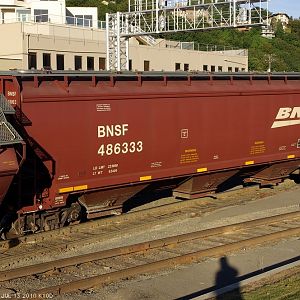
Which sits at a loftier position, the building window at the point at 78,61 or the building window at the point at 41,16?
the building window at the point at 41,16

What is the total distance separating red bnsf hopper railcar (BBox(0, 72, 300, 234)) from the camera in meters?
10.7

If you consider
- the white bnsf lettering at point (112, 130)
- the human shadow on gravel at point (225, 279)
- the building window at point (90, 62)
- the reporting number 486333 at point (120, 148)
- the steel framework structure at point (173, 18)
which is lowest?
the human shadow on gravel at point (225, 279)

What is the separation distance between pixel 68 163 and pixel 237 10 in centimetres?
2188

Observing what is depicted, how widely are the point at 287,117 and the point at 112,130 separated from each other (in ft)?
21.8

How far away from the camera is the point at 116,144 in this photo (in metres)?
11.9

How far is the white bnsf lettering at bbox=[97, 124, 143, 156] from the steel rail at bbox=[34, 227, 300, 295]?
3276mm

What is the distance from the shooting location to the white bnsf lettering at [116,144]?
38.2ft

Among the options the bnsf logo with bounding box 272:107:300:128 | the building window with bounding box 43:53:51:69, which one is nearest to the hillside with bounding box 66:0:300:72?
the building window with bounding box 43:53:51:69

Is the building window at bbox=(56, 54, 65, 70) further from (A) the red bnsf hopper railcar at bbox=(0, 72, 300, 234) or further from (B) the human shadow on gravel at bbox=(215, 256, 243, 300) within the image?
(B) the human shadow on gravel at bbox=(215, 256, 243, 300)

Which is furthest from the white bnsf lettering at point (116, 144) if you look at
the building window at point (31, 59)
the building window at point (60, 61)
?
the building window at point (60, 61)

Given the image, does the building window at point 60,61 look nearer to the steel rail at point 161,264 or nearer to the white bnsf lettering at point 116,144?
the white bnsf lettering at point 116,144

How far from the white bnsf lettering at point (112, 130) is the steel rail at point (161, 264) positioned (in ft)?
11.5

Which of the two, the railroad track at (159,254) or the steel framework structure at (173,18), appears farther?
the steel framework structure at (173,18)

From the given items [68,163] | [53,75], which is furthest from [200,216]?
[53,75]
